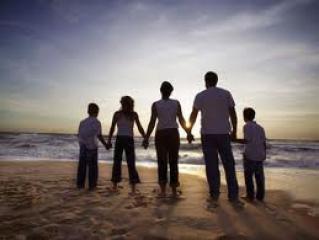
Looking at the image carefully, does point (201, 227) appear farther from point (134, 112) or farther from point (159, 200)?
point (134, 112)

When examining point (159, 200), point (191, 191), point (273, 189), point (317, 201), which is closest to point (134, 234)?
point (159, 200)

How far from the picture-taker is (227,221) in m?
4.61

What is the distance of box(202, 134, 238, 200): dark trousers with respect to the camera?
6.07 m

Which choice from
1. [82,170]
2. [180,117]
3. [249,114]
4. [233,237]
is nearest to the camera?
[233,237]

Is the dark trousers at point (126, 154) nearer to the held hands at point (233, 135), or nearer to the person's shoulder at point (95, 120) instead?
the person's shoulder at point (95, 120)

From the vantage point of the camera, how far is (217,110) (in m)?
6.19

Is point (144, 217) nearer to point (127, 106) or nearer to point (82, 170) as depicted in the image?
point (127, 106)

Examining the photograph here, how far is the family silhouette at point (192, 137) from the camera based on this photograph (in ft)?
20.2

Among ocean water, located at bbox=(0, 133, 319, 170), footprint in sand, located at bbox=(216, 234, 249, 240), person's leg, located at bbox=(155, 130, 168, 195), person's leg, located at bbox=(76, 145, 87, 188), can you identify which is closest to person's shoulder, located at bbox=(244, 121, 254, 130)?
person's leg, located at bbox=(155, 130, 168, 195)

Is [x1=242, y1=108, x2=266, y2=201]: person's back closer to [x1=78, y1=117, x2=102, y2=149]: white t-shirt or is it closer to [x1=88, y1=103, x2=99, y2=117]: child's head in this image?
[x1=78, y1=117, x2=102, y2=149]: white t-shirt

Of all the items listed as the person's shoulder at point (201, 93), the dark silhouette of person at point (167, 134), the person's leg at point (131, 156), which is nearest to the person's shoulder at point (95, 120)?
the person's leg at point (131, 156)

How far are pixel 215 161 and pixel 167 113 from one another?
53.1 inches

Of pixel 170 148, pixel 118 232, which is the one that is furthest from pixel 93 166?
pixel 118 232

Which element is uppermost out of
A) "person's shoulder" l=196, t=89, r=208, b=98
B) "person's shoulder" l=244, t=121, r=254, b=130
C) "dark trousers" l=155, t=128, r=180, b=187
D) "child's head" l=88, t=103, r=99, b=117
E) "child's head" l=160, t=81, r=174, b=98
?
"child's head" l=160, t=81, r=174, b=98
